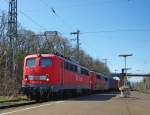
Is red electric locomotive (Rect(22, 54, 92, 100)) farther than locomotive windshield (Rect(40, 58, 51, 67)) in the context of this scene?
No

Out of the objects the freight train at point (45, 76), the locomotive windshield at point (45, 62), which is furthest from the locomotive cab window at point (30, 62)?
the locomotive windshield at point (45, 62)

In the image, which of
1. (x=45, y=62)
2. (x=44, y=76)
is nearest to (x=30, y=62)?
(x=45, y=62)

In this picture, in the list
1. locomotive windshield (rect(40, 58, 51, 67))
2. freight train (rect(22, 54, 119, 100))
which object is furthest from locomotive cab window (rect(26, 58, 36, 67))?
locomotive windshield (rect(40, 58, 51, 67))

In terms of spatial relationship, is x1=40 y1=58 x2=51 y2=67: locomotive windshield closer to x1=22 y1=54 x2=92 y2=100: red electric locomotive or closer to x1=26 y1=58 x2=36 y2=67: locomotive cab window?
x1=22 y1=54 x2=92 y2=100: red electric locomotive

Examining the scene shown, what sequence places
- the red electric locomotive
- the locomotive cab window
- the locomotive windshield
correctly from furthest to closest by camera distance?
the locomotive cab window, the locomotive windshield, the red electric locomotive

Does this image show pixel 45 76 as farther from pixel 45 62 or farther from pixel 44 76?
pixel 45 62

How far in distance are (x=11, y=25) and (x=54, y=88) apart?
8.46 meters

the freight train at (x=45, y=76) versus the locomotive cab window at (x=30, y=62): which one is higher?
the locomotive cab window at (x=30, y=62)

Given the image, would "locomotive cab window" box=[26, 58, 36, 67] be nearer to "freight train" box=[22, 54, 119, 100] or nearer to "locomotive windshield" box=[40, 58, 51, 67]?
"freight train" box=[22, 54, 119, 100]

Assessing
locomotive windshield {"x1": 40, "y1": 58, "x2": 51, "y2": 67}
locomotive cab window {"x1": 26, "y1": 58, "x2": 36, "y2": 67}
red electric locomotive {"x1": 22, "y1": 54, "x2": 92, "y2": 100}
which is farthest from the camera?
locomotive cab window {"x1": 26, "y1": 58, "x2": 36, "y2": 67}

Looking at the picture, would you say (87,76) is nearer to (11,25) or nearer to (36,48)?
(11,25)

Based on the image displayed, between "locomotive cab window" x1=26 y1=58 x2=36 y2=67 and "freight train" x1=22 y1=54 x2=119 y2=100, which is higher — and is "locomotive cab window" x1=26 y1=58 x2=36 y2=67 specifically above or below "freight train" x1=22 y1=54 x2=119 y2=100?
above

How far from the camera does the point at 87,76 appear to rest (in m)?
47.5

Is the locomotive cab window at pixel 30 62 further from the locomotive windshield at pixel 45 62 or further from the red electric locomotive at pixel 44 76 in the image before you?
the locomotive windshield at pixel 45 62
